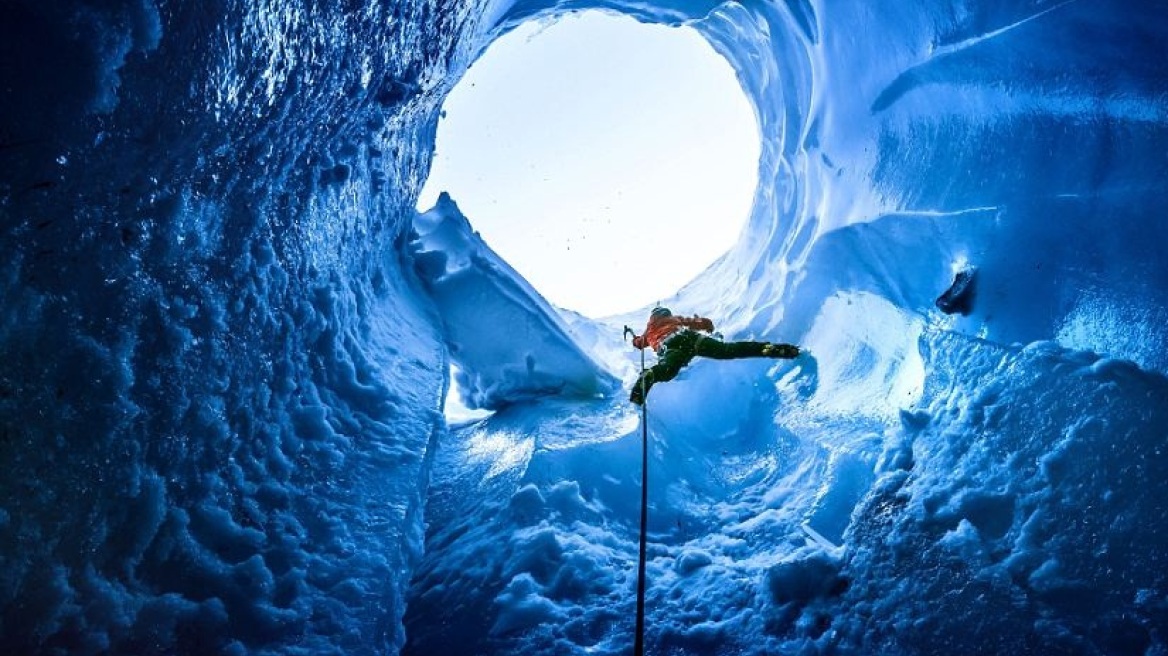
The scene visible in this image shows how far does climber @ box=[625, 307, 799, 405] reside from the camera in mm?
5645

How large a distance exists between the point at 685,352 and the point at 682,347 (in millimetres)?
73

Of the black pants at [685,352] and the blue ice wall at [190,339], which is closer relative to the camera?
the blue ice wall at [190,339]

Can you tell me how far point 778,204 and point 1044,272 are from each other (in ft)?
14.2

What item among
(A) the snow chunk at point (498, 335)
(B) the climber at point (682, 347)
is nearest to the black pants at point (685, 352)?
(B) the climber at point (682, 347)

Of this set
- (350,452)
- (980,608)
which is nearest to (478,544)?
(350,452)

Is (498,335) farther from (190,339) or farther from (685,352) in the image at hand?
(190,339)

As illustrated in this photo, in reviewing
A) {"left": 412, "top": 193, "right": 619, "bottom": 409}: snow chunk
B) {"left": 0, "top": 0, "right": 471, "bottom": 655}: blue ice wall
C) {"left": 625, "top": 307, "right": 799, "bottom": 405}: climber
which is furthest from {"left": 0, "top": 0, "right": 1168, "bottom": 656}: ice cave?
{"left": 412, "top": 193, "right": 619, "bottom": 409}: snow chunk

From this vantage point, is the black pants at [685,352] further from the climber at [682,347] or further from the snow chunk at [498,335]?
the snow chunk at [498,335]

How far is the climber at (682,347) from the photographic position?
564 cm

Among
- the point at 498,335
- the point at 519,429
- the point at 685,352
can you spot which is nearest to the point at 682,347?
the point at 685,352

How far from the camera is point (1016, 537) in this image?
248 centimetres

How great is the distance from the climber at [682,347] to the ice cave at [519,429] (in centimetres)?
43

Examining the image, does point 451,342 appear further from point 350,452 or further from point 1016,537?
point 1016,537

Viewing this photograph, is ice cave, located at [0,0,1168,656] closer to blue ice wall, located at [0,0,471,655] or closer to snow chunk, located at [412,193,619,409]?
blue ice wall, located at [0,0,471,655]
